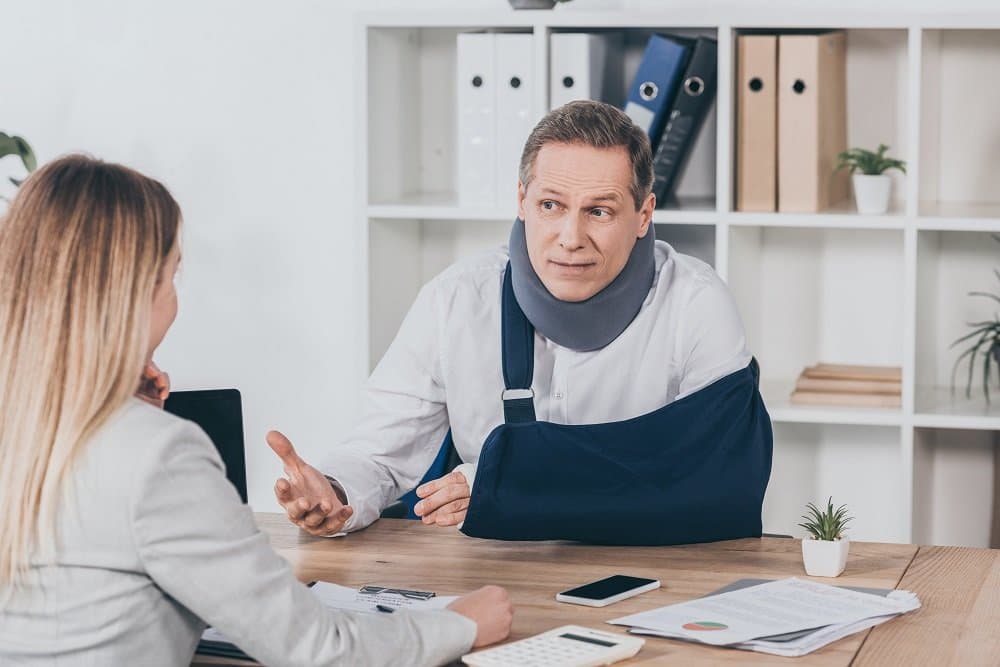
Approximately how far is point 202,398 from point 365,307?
93 centimetres

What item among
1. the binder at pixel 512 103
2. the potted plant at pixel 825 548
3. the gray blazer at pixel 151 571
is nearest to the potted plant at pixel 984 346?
the binder at pixel 512 103

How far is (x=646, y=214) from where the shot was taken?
234 centimetres

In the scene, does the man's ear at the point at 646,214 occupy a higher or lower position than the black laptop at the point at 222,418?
higher

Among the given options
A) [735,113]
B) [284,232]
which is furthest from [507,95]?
[284,232]

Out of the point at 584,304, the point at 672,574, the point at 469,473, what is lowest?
the point at 672,574

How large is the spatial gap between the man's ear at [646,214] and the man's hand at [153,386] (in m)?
1.07

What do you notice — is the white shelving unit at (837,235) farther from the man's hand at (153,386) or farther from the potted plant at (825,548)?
the man's hand at (153,386)

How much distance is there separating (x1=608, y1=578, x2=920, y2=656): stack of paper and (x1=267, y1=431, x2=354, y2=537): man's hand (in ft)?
1.82

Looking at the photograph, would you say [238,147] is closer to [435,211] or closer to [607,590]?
[435,211]

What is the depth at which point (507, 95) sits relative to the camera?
308cm

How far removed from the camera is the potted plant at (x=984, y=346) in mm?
3074

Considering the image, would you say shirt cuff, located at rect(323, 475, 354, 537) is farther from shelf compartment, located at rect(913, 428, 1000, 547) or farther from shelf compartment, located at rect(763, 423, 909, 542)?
shelf compartment, located at rect(913, 428, 1000, 547)

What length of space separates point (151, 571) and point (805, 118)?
2.04m

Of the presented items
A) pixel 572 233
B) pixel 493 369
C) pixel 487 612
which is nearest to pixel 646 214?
pixel 572 233
